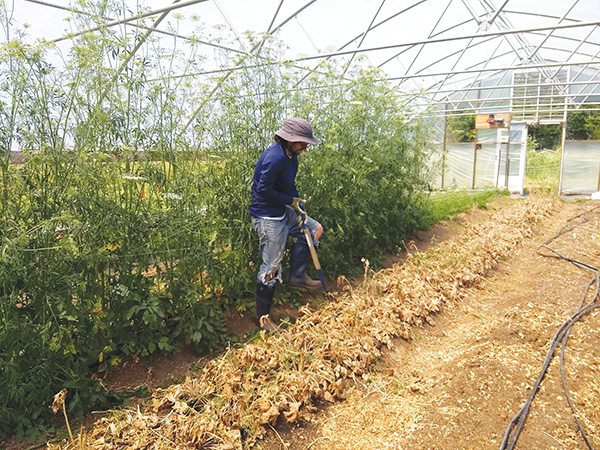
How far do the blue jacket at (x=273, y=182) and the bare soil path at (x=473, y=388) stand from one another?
5.04 feet

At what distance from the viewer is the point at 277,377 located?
2832 millimetres

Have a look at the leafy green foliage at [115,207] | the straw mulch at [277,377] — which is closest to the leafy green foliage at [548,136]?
the straw mulch at [277,377]

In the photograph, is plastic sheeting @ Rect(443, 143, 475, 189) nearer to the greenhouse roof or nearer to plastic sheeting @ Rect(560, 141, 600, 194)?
the greenhouse roof

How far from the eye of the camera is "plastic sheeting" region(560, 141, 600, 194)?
1422cm

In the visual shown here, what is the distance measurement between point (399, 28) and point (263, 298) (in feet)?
23.1

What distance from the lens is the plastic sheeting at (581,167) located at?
560 inches

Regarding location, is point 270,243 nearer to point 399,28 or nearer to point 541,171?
point 399,28

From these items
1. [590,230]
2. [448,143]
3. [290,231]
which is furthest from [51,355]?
[448,143]

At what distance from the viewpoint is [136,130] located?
3.15 meters

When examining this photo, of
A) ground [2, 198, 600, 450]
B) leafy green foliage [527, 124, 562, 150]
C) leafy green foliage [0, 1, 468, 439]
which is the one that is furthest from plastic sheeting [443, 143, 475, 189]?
leafy green foliage [527, 124, 562, 150]

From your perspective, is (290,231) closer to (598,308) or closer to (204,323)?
(204,323)

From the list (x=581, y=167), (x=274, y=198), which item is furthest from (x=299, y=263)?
(x=581, y=167)

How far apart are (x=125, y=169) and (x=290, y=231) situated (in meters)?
1.59

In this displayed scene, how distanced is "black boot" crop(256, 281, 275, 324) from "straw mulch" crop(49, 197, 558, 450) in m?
0.37
